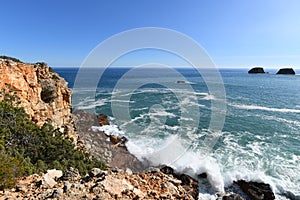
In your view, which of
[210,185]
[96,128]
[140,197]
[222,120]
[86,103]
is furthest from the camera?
[86,103]

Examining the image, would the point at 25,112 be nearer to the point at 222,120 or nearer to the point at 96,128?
the point at 96,128

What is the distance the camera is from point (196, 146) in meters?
21.7

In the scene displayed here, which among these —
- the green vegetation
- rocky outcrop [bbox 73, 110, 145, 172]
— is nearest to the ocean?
rocky outcrop [bbox 73, 110, 145, 172]

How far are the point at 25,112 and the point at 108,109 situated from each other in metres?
21.6

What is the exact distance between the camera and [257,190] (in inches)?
561

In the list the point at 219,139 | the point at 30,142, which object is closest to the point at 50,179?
the point at 30,142

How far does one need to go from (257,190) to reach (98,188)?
1275 centimetres

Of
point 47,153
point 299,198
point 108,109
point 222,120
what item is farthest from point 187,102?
point 47,153

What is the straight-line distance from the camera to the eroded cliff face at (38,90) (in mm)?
16172

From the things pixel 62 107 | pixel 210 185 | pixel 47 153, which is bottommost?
pixel 210 185

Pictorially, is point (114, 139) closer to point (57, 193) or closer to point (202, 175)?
point (202, 175)

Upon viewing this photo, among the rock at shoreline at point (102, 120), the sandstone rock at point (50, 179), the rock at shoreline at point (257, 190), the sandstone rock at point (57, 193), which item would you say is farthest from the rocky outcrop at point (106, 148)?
the sandstone rock at point (57, 193)

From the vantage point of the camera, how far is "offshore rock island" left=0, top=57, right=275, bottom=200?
→ 5953mm

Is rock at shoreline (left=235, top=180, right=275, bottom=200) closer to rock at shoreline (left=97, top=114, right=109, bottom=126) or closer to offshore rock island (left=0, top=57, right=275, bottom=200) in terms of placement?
offshore rock island (left=0, top=57, right=275, bottom=200)
